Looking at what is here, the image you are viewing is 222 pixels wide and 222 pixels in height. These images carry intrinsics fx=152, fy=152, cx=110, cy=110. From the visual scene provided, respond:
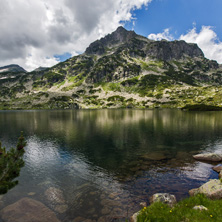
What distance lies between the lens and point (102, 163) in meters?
34.0

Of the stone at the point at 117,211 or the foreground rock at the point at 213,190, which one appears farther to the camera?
the stone at the point at 117,211

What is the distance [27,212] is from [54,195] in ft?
13.5

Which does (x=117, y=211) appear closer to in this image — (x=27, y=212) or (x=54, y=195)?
(x=54, y=195)

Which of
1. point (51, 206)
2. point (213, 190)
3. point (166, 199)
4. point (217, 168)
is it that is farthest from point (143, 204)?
point (217, 168)

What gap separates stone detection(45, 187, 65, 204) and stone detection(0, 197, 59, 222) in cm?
140

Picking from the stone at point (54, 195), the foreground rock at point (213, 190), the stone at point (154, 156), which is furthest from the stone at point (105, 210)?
the stone at point (154, 156)

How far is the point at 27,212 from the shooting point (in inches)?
703

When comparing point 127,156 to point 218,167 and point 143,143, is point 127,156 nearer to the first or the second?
point 143,143

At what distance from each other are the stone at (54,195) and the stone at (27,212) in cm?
140

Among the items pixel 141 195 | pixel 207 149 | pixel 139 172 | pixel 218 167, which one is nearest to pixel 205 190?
pixel 141 195

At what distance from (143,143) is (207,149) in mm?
18255

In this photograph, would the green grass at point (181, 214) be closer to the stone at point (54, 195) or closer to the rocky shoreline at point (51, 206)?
the rocky shoreline at point (51, 206)

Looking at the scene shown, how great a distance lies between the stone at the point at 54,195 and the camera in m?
20.1

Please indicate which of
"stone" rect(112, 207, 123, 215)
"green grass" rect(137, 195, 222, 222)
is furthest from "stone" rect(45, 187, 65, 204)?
"green grass" rect(137, 195, 222, 222)
